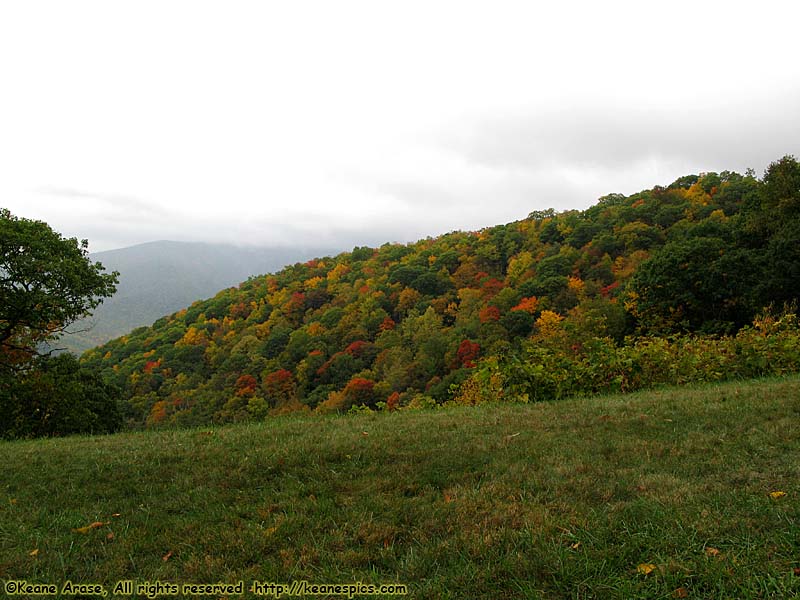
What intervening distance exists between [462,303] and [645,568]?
5091 cm

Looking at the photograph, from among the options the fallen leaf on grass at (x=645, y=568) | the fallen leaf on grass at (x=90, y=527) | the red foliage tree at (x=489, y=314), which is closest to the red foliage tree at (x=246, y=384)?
the red foliage tree at (x=489, y=314)

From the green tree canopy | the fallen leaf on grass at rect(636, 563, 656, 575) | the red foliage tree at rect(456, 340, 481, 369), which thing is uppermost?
the green tree canopy

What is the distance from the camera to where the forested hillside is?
74.1 ft

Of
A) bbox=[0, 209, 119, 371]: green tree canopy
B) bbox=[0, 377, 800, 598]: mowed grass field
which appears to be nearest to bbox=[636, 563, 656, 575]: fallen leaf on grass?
bbox=[0, 377, 800, 598]: mowed grass field

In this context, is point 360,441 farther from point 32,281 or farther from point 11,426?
point 11,426

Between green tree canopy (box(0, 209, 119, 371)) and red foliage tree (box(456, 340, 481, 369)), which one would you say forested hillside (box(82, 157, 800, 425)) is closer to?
red foliage tree (box(456, 340, 481, 369))

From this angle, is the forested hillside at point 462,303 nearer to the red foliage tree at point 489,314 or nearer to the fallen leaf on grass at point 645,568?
the red foliage tree at point 489,314

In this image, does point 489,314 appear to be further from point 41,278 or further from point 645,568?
point 645,568

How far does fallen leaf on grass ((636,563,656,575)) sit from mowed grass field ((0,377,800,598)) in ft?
0.03

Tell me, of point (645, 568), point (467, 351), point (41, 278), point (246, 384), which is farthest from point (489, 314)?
point (645, 568)

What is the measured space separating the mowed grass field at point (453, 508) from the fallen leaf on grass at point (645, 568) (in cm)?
1

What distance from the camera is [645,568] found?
8.39ft

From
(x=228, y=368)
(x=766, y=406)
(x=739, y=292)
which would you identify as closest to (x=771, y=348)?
(x=766, y=406)

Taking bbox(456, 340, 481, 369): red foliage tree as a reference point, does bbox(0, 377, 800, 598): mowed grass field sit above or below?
above
